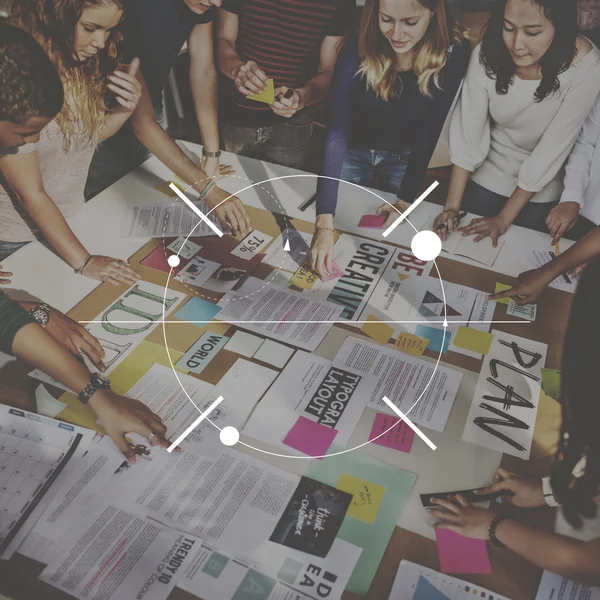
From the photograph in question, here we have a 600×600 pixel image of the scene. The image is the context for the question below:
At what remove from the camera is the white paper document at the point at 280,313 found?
134 centimetres

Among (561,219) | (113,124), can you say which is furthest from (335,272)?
(113,124)

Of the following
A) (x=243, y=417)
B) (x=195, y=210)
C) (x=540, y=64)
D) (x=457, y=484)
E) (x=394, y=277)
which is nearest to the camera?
(x=457, y=484)

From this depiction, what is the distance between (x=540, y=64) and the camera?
1.34m

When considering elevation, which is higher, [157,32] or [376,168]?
[376,168]

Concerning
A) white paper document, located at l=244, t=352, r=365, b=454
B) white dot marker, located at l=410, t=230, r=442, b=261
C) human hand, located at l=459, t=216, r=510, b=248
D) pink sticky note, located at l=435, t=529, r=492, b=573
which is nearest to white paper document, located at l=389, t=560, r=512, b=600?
pink sticky note, located at l=435, t=529, r=492, b=573

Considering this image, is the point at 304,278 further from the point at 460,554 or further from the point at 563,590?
the point at 563,590

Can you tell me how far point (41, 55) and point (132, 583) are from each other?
3.71 feet

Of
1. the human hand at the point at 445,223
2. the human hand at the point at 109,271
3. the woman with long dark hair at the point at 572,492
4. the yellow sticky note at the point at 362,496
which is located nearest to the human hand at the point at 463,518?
the woman with long dark hair at the point at 572,492

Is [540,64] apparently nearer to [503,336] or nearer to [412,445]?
[503,336]

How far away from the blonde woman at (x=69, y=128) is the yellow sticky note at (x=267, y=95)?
13.2 inches

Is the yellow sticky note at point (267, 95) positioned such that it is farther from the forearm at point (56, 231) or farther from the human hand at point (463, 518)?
the human hand at point (463, 518)

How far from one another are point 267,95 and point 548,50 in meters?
0.76

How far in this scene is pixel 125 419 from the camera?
3.72ft

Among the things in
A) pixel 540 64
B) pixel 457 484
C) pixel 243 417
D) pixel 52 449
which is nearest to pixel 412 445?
pixel 457 484
